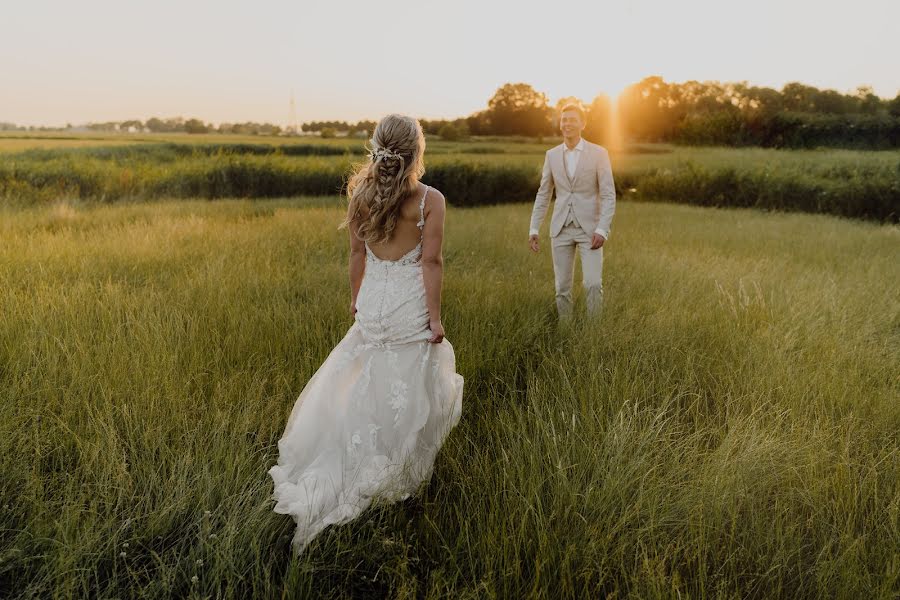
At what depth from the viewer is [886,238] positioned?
12.2 m

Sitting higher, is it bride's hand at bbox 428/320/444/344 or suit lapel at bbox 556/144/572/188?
suit lapel at bbox 556/144/572/188

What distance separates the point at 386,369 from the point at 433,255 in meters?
0.72

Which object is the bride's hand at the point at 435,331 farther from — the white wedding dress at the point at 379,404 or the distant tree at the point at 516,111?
the distant tree at the point at 516,111

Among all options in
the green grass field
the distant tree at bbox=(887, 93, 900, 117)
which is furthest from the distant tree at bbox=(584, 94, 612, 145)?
the green grass field

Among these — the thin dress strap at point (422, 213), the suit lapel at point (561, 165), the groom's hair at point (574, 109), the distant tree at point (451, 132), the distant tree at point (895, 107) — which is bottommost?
the thin dress strap at point (422, 213)

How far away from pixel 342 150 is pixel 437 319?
93.5 feet

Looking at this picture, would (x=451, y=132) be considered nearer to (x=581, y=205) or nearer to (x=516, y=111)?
(x=516, y=111)

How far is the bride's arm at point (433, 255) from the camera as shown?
9.96 feet

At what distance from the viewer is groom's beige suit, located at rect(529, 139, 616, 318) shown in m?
5.98

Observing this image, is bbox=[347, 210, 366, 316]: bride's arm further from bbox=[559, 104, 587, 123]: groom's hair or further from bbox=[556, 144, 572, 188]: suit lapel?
bbox=[559, 104, 587, 123]: groom's hair

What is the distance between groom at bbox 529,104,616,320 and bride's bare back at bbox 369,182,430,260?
3.08 metres

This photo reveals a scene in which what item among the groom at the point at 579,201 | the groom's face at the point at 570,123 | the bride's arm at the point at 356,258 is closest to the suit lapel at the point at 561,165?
the groom at the point at 579,201

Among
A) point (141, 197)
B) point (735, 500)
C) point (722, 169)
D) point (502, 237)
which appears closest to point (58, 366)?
point (735, 500)

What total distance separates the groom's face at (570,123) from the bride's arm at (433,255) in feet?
10.9
